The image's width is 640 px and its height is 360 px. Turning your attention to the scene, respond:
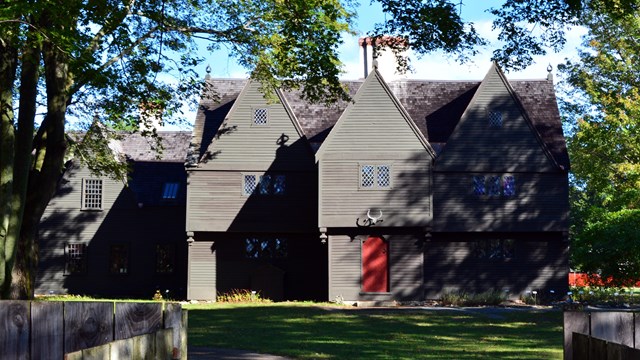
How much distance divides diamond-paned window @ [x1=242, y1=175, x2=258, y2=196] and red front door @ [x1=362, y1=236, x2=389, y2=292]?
5613 millimetres

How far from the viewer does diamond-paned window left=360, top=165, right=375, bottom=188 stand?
37750 millimetres

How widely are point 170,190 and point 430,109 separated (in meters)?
13.2

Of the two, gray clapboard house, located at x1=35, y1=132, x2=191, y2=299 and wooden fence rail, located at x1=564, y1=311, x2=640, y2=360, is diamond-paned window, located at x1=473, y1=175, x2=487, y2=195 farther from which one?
wooden fence rail, located at x1=564, y1=311, x2=640, y2=360

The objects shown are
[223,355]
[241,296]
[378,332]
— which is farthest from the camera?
→ [241,296]

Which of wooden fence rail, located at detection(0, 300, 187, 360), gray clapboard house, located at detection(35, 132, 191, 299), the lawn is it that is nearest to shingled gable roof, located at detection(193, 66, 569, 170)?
gray clapboard house, located at detection(35, 132, 191, 299)

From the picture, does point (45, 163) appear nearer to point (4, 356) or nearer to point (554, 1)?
point (554, 1)

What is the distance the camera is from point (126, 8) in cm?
2123

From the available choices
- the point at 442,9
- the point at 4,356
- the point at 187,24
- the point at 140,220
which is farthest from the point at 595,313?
the point at 140,220

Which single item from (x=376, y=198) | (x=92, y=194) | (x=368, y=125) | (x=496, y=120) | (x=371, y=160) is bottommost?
(x=376, y=198)

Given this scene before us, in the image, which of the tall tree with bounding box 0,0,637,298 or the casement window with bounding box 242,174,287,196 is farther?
the casement window with bounding box 242,174,287,196

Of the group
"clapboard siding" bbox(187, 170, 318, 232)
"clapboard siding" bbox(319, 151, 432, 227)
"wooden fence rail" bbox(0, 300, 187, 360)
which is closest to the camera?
"wooden fence rail" bbox(0, 300, 187, 360)

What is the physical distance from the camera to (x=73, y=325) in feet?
20.4

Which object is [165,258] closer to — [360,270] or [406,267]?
[360,270]

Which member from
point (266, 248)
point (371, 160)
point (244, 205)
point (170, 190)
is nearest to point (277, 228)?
point (266, 248)
